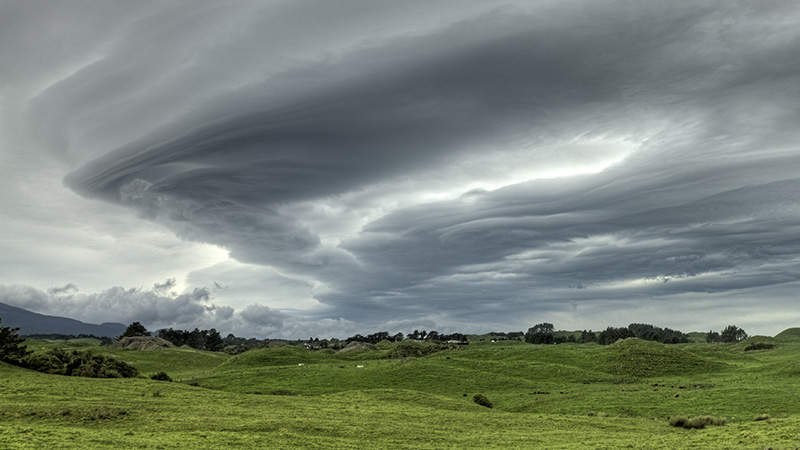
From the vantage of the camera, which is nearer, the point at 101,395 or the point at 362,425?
the point at 362,425

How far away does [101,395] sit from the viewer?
47.8 m

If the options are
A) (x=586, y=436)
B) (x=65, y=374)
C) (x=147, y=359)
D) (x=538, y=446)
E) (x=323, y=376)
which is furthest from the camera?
(x=147, y=359)

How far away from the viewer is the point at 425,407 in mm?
55562

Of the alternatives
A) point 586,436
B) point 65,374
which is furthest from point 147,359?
point 586,436

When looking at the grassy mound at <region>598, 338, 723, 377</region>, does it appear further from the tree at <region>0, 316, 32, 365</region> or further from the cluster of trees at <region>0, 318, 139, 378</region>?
the tree at <region>0, 316, 32, 365</region>

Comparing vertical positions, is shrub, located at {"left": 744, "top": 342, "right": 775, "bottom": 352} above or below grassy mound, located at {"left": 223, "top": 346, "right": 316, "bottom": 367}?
above

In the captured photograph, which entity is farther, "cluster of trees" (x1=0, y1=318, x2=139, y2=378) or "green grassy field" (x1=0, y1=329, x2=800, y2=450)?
"cluster of trees" (x1=0, y1=318, x2=139, y2=378)

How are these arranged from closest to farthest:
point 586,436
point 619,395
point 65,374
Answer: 1. point 586,436
2. point 65,374
3. point 619,395

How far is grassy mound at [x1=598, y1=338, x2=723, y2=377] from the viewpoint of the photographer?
9814cm

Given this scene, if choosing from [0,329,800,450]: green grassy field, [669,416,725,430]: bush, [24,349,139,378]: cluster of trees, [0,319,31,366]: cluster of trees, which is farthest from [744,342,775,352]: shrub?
[0,319,31,366]: cluster of trees

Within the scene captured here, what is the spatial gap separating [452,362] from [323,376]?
26.0m

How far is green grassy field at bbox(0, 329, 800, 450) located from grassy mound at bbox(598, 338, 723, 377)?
1.43 feet

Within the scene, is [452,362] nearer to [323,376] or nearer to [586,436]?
[323,376]

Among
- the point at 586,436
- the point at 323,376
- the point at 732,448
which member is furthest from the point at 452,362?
the point at 732,448
